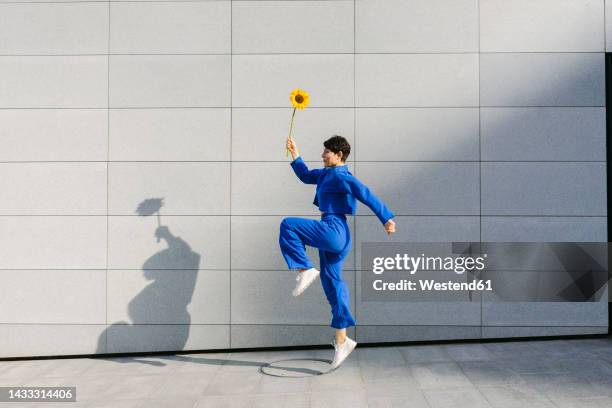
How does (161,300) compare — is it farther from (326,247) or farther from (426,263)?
(426,263)

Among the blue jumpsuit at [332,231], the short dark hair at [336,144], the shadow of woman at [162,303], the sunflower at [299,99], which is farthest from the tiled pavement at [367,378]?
the sunflower at [299,99]

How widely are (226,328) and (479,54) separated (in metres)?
3.32

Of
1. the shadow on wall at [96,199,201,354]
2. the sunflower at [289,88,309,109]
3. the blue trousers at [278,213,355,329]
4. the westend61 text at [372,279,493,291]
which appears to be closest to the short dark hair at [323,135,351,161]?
the sunflower at [289,88,309,109]

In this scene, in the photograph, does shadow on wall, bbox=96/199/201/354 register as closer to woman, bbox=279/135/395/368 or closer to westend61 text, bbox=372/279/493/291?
woman, bbox=279/135/395/368

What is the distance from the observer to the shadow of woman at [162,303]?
4.96m

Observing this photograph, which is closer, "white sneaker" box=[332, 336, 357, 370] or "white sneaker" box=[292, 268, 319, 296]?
"white sneaker" box=[292, 268, 319, 296]

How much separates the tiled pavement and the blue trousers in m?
0.50

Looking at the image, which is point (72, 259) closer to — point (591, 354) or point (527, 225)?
point (527, 225)

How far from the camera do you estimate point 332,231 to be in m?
4.07

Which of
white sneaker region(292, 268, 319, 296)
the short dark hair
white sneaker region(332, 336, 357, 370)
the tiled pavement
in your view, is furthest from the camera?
the short dark hair

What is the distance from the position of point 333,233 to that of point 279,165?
45.5 inches

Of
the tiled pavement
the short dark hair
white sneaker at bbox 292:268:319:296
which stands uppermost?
the short dark hair

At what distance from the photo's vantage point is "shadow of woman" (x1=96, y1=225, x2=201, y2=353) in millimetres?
4965

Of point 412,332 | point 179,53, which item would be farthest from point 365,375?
point 179,53
